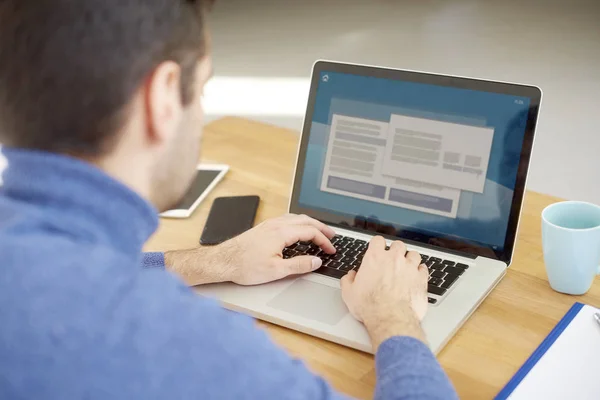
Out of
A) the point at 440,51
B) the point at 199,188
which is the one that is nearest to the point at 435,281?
the point at 199,188

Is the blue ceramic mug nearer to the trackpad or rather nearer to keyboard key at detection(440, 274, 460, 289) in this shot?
keyboard key at detection(440, 274, 460, 289)

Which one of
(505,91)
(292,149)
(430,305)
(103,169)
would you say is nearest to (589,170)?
(292,149)

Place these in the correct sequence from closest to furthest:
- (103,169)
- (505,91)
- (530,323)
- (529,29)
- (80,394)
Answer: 1. (80,394)
2. (103,169)
3. (530,323)
4. (505,91)
5. (529,29)

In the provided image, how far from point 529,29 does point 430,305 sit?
3974mm

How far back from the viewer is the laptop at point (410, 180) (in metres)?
1.17

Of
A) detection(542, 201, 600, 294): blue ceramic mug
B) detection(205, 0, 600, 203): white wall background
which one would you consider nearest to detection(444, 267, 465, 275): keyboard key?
detection(542, 201, 600, 294): blue ceramic mug

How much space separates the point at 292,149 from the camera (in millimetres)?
1702

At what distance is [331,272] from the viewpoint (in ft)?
4.00

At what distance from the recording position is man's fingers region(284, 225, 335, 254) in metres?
1.25

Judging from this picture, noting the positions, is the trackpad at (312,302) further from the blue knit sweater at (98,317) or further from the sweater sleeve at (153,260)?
the blue knit sweater at (98,317)

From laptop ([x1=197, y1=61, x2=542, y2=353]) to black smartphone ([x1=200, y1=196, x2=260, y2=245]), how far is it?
9cm

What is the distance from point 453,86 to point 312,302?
44 centimetres

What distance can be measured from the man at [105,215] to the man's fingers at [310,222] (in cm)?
43

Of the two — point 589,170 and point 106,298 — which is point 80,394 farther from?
point 589,170
